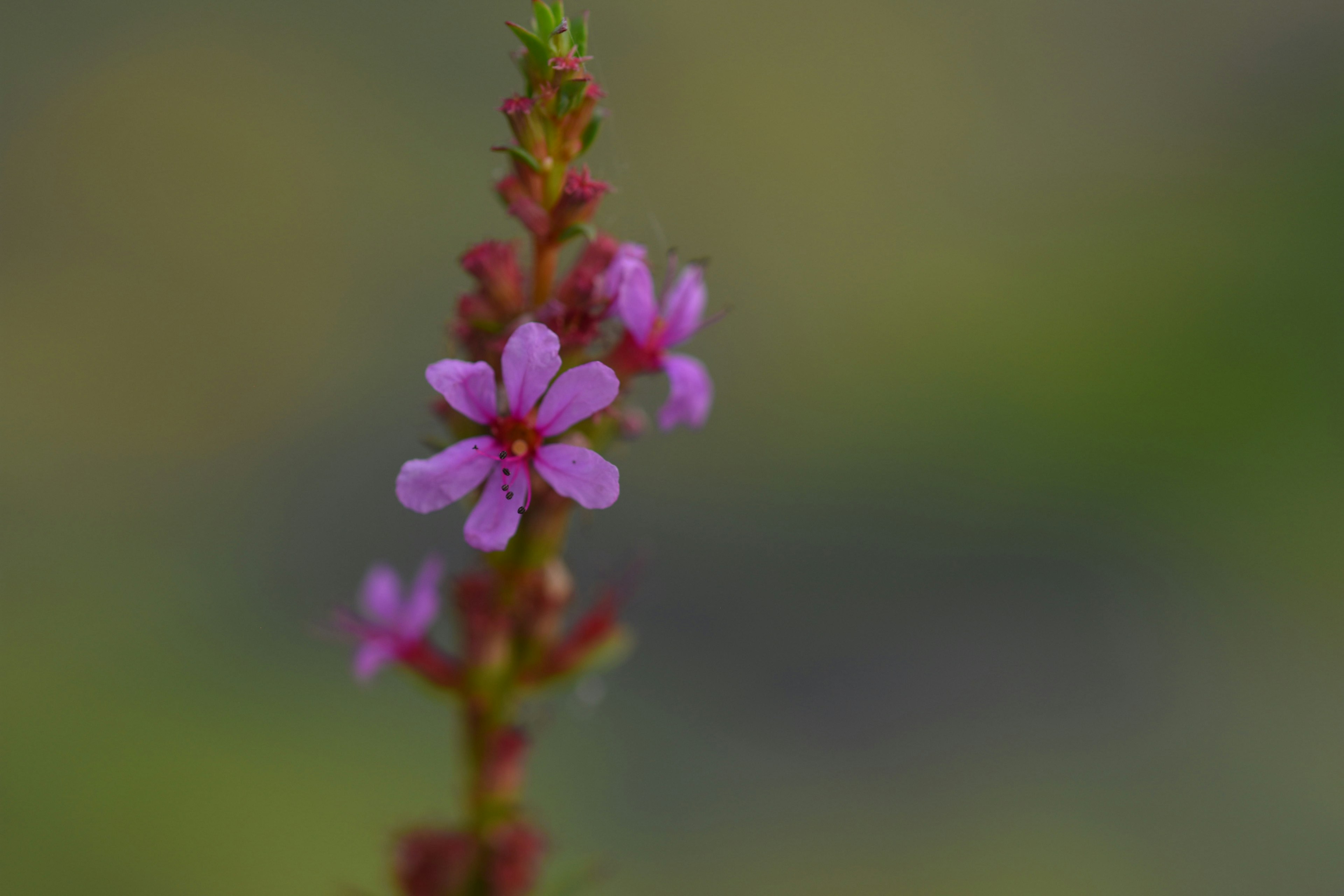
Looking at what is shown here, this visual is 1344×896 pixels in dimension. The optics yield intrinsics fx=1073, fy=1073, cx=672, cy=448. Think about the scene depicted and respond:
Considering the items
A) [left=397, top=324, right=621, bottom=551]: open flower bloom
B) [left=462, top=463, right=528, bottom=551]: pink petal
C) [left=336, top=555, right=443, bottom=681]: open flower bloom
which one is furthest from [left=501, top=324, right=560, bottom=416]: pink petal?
[left=336, top=555, right=443, bottom=681]: open flower bloom

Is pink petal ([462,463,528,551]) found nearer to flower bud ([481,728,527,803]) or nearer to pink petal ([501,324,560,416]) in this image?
pink petal ([501,324,560,416])

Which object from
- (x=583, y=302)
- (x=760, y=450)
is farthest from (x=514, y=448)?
(x=760, y=450)

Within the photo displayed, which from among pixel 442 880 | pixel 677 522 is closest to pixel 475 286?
pixel 442 880

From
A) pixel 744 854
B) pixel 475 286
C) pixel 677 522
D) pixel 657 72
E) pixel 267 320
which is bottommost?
pixel 475 286

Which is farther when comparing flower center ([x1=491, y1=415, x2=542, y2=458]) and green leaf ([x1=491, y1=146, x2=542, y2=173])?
flower center ([x1=491, y1=415, x2=542, y2=458])

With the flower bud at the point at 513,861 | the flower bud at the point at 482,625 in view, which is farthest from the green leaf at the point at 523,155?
the flower bud at the point at 513,861

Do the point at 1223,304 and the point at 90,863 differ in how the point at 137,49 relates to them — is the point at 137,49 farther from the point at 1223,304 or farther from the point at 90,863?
the point at 1223,304

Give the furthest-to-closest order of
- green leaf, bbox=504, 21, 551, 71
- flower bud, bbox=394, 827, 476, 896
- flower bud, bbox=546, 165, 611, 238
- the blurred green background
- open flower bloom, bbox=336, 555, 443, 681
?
1. the blurred green background
2. open flower bloom, bbox=336, 555, 443, 681
3. flower bud, bbox=394, 827, 476, 896
4. flower bud, bbox=546, 165, 611, 238
5. green leaf, bbox=504, 21, 551, 71
